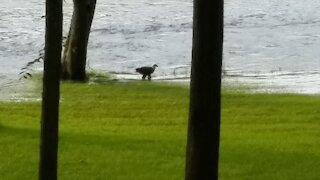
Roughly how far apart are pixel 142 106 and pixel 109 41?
Result: 591 inches

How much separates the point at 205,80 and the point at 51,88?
134cm

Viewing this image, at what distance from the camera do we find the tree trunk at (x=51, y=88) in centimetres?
640

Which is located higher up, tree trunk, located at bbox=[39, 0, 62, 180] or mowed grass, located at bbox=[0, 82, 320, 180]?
tree trunk, located at bbox=[39, 0, 62, 180]

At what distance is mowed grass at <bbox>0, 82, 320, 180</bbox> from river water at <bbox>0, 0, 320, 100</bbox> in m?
2.85

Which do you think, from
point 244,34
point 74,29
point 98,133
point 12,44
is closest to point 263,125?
point 98,133

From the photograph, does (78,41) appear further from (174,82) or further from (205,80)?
(205,80)

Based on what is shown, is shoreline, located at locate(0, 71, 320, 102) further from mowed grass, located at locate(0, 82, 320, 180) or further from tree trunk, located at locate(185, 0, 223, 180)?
tree trunk, located at locate(185, 0, 223, 180)

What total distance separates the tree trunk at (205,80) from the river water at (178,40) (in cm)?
1158

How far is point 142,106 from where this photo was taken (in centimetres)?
1473

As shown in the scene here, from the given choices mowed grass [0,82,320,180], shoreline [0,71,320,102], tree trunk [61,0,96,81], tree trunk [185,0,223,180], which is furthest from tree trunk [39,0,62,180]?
tree trunk [61,0,96,81]

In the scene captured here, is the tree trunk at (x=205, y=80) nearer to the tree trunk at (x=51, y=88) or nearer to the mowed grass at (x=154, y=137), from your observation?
the tree trunk at (x=51, y=88)

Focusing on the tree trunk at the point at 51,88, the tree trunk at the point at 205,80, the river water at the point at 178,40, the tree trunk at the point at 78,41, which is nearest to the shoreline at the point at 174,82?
the river water at the point at 178,40

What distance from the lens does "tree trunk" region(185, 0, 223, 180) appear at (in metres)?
5.68

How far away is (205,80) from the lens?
5.70m
